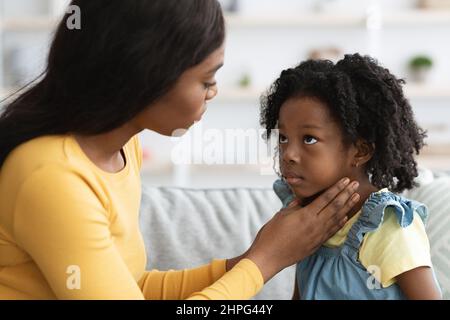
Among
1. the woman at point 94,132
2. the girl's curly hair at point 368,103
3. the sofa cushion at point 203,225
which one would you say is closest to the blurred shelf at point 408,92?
the sofa cushion at point 203,225

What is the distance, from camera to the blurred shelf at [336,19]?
4164 mm

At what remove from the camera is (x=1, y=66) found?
4.39 m

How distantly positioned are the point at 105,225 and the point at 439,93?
3.53 meters

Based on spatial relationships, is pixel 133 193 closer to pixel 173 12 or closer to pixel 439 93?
pixel 173 12

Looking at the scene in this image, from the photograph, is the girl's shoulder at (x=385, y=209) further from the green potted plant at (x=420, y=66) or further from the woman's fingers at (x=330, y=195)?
the green potted plant at (x=420, y=66)

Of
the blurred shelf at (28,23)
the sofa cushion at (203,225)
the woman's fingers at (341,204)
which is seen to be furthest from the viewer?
the blurred shelf at (28,23)

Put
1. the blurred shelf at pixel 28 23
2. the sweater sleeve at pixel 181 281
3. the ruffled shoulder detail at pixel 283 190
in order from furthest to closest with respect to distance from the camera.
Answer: the blurred shelf at pixel 28 23 → the ruffled shoulder detail at pixel 283 190 → the sweater sleeve at pixel 181 281

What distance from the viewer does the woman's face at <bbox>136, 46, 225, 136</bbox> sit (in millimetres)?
1040

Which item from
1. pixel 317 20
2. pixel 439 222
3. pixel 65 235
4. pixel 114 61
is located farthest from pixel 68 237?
pixel 317 20

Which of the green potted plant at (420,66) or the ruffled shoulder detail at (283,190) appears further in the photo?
the green potted plant at (420,66)

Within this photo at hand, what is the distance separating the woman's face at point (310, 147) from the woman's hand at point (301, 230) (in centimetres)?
5

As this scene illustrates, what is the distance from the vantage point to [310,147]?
47.5 inches

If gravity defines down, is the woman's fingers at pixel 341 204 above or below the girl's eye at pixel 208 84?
below

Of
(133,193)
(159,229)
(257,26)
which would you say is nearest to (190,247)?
(159,229)
